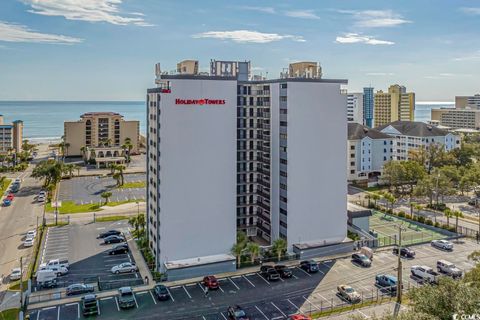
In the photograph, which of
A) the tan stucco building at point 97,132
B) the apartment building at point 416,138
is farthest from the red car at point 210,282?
the tan stucco building at point 97,132

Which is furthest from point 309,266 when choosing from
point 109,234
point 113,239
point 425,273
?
point 109,234

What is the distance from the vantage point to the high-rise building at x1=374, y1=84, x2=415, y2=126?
537ft

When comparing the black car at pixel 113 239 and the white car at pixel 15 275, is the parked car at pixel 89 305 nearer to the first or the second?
the white car at pixel 15 275

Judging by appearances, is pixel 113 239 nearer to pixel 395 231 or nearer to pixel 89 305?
pixel 89 305

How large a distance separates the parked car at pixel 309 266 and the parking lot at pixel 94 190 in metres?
35.8

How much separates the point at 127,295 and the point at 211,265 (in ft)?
26.0

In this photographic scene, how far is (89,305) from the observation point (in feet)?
102

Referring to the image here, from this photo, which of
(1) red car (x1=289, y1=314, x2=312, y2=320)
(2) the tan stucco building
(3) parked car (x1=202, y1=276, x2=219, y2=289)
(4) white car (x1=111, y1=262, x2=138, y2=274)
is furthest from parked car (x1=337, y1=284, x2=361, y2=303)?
(2) the tan stucco building

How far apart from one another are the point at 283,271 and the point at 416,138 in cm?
6424

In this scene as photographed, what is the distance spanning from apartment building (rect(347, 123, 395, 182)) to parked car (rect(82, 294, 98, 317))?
5732 cm

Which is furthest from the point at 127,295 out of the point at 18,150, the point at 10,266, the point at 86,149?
the point at 18,150

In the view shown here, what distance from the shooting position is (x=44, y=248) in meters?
45.0

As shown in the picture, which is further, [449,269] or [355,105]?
[355,105]

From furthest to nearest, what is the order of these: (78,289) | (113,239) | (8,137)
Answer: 1. (8,137)
2. (113,239)
3. (78,289)
